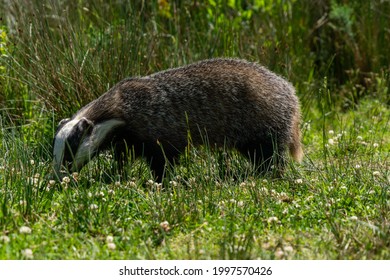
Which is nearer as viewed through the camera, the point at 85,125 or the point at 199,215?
the point at 199,215

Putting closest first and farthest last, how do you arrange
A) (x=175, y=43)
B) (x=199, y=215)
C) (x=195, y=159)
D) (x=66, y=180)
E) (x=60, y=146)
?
1. (x=199, y=215)
2. (x=66, y=180)
3. (x=60, y=146)
4. (x=195, y=159)
5. (x=175, y=43)

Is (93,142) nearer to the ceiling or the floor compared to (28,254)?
nearer to the floor

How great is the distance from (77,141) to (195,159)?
3.34 feet

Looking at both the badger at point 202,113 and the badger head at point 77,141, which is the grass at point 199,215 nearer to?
the badger head at point 77,141

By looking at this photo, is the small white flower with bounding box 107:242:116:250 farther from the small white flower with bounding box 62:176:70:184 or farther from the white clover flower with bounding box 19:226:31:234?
the small white flower with bounding box 62:176:70:184

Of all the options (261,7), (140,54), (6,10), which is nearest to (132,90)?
(140,54)

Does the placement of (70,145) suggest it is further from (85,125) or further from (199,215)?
(199,215)

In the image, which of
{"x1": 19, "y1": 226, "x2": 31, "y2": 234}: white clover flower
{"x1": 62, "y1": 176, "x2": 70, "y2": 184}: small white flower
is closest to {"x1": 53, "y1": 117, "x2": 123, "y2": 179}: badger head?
{"x1": 62, "y1": 176, "x2": 70, "y2": 184}: small white flower

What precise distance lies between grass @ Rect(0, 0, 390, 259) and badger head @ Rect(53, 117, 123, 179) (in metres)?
0.14

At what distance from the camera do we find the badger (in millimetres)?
6488

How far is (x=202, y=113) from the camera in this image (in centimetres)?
679

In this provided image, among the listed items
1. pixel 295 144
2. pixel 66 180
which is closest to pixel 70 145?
pixel 66 180

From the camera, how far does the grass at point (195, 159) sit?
4578mm
